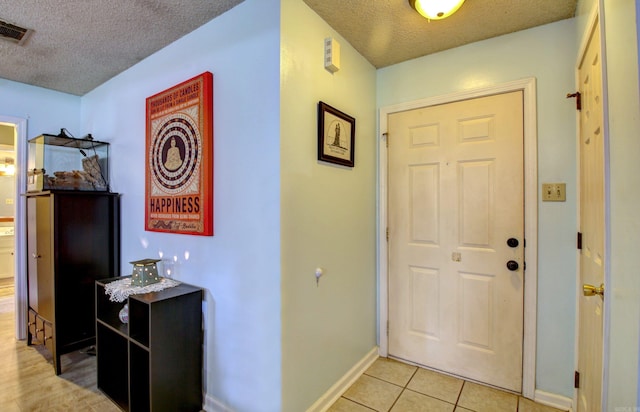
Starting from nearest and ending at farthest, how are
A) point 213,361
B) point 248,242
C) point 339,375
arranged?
point 248,242 < point 213,361 < point 339,375

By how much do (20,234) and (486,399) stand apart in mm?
4118

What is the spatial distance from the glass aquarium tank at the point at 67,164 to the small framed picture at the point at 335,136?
2112 mm

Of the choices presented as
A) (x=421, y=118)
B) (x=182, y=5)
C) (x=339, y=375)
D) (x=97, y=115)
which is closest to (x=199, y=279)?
(x=339, y=375)

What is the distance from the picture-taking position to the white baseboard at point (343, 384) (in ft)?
5.94

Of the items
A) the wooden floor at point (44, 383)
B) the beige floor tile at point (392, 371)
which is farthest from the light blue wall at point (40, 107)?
the beige floor tile at point (392, 371)

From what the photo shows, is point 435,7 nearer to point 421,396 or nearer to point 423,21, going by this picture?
point 423,21

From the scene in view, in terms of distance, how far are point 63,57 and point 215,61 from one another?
56.9 inches

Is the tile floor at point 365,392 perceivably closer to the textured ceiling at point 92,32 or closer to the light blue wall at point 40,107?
the light blue wall at point 40,107

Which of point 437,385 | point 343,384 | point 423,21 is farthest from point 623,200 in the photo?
point 343,384

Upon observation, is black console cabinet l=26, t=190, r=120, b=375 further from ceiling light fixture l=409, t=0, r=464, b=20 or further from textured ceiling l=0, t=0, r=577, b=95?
ceiling light fixture l=409, t=0, r=464, b=20

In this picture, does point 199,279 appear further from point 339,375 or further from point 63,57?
point 63,57

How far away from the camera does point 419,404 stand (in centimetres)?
188

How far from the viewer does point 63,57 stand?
7.54ft

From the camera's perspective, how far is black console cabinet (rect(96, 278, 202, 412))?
161cm
